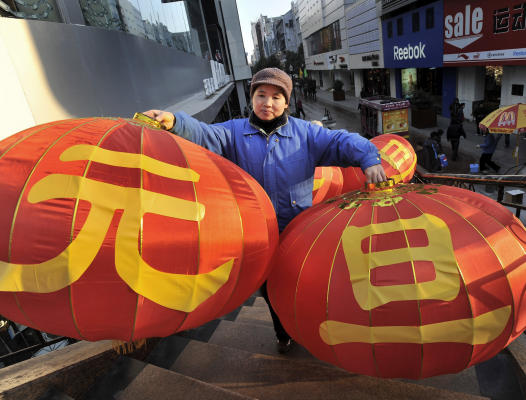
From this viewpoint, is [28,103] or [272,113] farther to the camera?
[28,103]

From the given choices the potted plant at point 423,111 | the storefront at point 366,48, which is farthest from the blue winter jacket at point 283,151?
the storefront at point 366,48

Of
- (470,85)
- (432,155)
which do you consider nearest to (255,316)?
(432,155)

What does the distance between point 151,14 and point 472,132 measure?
48.1 feet

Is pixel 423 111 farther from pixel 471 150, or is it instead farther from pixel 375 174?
pixel 375 174

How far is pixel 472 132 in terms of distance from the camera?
1598 cm

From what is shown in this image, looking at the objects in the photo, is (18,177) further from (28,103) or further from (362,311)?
(28,103)

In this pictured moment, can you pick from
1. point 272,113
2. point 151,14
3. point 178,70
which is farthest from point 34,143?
point 178,70

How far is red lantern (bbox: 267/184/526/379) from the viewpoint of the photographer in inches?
66.4

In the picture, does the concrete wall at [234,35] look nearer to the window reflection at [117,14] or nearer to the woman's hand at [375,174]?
the window reflection at [117,14]

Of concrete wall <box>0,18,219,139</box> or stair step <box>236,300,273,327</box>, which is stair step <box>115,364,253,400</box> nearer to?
stair step <box>236,300,273,327</box>

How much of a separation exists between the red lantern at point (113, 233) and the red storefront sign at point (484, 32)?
15595mm

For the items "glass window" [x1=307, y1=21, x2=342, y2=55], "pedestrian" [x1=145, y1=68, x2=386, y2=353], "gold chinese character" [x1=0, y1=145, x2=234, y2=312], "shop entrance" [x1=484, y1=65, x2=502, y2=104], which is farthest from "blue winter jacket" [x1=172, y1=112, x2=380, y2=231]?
"glass window" [x1=307, y1=21, x2=342, y2=55]

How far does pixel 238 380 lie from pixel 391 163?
286 centimetres

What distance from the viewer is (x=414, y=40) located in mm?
20125
